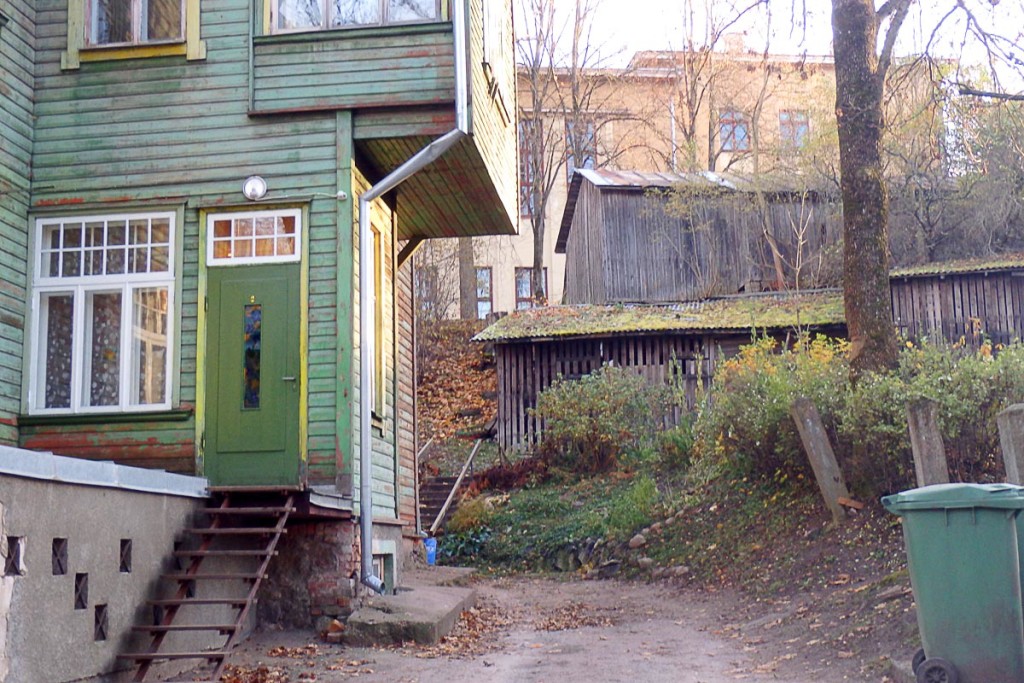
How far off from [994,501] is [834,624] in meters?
3.10

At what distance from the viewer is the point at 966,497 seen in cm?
737

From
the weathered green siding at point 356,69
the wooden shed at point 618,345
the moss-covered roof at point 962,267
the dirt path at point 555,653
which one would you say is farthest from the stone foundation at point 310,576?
the moss-covered roof at point 962,267

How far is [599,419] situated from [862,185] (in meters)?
9.78

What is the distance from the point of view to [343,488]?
35.6 feet

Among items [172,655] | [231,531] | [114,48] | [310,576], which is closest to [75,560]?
[172,655]

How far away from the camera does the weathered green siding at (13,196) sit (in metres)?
11.0

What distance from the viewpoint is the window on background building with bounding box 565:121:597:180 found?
42125mm

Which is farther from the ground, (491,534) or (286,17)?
(286,17)

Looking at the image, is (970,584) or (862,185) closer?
(970,584)

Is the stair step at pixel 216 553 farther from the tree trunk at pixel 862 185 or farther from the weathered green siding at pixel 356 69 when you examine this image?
the tree trunk at pixel 862 185

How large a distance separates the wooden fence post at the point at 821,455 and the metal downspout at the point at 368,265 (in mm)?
4936

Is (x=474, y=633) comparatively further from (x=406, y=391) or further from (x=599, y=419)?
(x=599, y=419)

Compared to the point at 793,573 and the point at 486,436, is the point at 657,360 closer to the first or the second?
the point at 486,436

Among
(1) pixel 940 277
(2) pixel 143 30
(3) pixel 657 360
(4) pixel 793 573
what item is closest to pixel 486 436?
(3) pixel 657 360
